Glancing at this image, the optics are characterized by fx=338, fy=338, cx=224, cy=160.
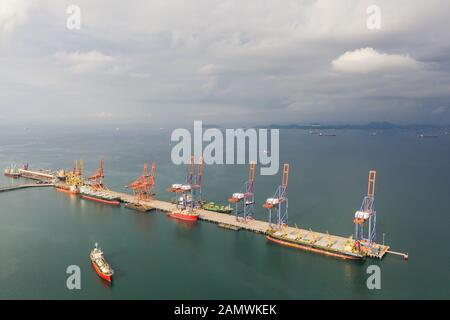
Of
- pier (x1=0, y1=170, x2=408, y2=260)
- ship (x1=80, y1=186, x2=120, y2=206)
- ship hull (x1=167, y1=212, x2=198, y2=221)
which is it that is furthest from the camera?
ship (x1=80, y1=186, x2=120, y2=206)

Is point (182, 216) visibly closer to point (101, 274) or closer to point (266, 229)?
point (266, 229)

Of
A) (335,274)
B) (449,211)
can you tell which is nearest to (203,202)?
(335,274)

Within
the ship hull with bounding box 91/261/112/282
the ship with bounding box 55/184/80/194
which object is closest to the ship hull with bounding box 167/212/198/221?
the ship hull with bounding box 91/261/112/282

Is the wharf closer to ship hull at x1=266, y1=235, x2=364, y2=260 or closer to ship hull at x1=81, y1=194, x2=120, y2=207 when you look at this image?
ship hull at x1=266, y1=235, x2=364, y2=260

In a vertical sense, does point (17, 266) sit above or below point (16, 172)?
below
